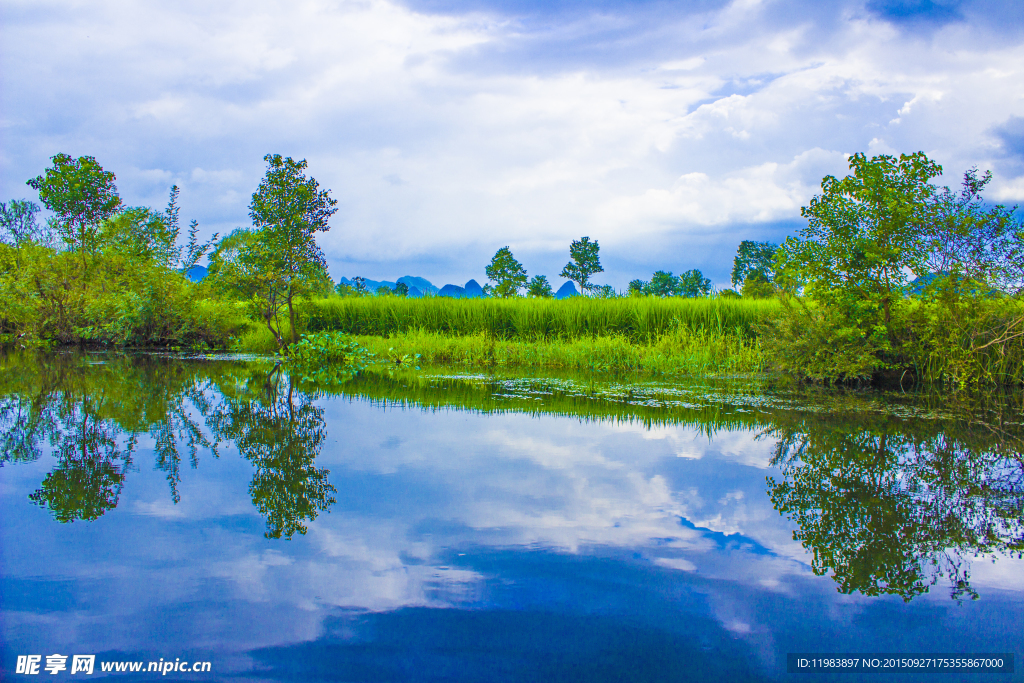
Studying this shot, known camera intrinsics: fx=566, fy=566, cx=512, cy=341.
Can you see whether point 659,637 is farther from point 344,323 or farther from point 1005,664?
point 344,323

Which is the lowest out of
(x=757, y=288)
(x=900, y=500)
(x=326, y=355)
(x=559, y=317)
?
(x=900, y=500)

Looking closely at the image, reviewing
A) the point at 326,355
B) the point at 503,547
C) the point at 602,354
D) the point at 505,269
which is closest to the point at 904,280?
the point at 602,354

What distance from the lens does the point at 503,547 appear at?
2057mm

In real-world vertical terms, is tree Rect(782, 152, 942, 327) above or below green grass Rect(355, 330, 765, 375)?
above

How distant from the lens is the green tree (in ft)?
32.3

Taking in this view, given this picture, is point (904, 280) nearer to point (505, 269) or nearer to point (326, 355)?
point (326, 355)

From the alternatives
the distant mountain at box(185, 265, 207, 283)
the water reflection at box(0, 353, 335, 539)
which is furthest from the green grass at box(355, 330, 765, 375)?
the distant mountain at box(185, 265, 207, 283)

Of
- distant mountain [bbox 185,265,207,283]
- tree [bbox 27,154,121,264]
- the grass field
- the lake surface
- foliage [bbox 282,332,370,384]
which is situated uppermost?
tree [bbox 27,154,121,264]

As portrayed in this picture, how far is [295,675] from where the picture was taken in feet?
4.60

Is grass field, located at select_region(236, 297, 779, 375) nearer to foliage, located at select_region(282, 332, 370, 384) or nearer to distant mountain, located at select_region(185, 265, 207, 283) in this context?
foliage, located at select_region(282, 332, 370, 384)

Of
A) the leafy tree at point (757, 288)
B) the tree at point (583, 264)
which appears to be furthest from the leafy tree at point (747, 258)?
the tree at point (583, 264)

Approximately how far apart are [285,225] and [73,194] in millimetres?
15873

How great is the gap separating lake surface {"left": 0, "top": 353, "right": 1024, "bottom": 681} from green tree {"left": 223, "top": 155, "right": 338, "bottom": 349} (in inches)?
240

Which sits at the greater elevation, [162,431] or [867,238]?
[867,238]
